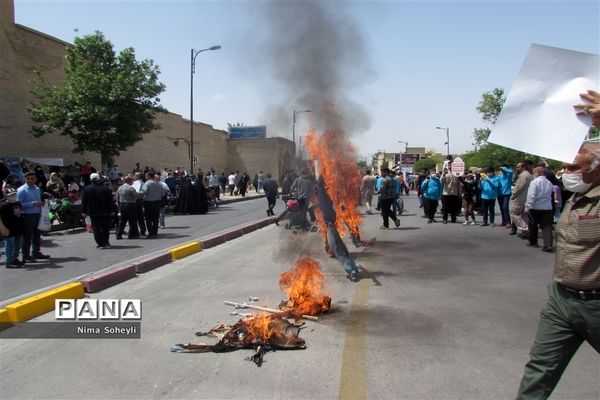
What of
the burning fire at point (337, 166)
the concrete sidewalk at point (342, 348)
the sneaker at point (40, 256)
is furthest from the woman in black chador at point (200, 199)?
the concrete sidewalk at point (342, 348)

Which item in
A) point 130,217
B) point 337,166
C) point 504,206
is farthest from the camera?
point 504,206

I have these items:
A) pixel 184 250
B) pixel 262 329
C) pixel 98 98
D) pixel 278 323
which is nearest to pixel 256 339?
pixel 262 329

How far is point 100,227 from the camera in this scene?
955cm

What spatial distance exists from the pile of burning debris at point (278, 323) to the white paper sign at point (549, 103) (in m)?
2.49

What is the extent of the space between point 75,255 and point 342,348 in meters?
6.88

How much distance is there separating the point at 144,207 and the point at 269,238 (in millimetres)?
3393

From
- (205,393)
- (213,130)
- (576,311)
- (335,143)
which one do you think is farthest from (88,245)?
(213,130)

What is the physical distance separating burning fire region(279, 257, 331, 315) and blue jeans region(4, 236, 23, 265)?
5.25m

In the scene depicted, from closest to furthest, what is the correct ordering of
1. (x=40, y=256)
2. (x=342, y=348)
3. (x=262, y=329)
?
1. (x=342, y=348)
2. (x=262, y=329)
3. (x=40, y=256)

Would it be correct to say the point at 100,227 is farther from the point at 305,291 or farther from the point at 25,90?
the point at 25,90

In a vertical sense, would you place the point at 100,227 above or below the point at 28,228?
below

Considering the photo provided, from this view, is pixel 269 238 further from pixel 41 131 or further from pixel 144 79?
pixel 41 131

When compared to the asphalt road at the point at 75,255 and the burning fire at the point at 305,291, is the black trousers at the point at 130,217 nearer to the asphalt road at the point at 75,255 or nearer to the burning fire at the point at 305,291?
the asphalt road at the point at 75,255

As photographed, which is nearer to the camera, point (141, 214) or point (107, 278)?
point (107, 278)
